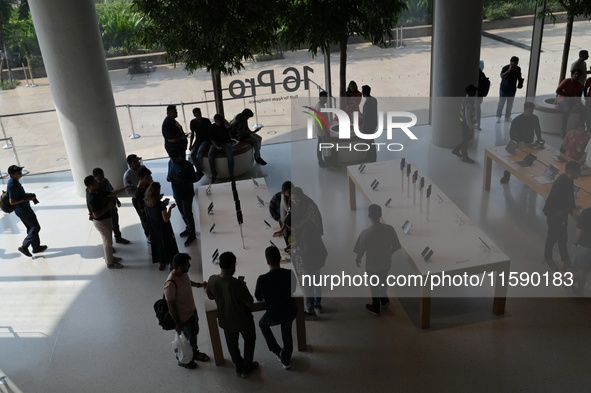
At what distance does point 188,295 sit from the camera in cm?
582

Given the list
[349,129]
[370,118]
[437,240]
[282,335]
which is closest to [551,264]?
[437,240]

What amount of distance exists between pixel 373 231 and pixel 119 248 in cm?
421

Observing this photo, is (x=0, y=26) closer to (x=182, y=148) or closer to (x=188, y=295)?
(x=182, y=148)

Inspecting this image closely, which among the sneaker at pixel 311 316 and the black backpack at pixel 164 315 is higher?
the black backpack at pixel 164 315

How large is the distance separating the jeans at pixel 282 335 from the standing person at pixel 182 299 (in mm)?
707

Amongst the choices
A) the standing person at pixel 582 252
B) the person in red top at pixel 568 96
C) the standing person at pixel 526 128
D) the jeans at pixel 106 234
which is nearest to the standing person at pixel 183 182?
the jeans at pixel 106 234

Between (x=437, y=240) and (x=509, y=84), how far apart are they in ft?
22.2

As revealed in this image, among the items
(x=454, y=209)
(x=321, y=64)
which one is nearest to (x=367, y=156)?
(x=321, y=64)

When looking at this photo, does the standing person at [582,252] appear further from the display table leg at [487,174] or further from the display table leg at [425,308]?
the display table leg at [487,174]

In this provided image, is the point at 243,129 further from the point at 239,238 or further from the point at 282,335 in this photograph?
the point at 282,335

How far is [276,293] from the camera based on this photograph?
5562mm

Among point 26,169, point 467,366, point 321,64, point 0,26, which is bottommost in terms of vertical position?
point 467,366

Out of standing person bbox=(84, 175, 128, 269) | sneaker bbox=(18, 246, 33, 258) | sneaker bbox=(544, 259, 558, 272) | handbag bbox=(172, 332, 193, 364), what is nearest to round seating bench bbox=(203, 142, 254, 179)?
standing person bbox=(84, 175, 128, 269)

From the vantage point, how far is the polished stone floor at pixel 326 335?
591cm
